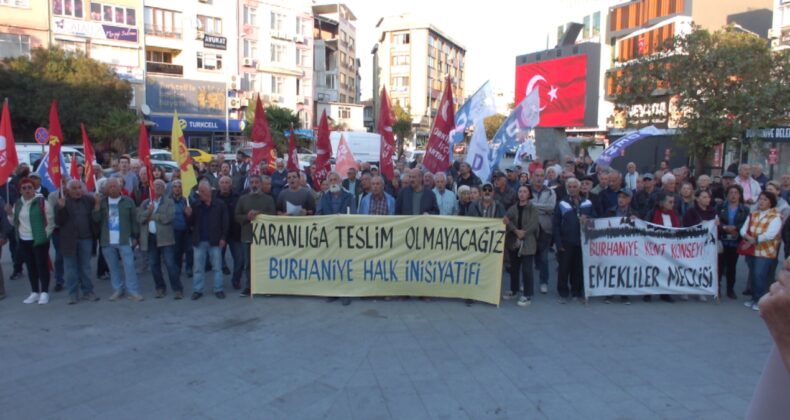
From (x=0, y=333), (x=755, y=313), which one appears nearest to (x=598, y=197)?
(x=755, y=313)

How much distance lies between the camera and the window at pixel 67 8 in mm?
40031

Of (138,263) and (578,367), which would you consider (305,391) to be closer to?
(578,367)

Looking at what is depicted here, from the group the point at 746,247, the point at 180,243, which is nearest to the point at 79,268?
the point at 180,243

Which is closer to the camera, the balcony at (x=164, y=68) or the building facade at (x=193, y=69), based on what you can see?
the building facade at (x=193, y=69)

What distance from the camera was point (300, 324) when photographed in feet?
22.8

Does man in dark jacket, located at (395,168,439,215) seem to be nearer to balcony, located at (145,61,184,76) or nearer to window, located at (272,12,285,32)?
balcony, located at (145,61,184,76)

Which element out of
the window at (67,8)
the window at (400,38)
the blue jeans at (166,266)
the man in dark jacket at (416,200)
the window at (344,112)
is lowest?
the blue jeans at (166,266)

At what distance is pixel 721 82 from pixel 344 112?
1893 inches


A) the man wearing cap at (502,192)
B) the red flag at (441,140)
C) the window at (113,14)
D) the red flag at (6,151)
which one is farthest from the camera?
the window at (113,14)

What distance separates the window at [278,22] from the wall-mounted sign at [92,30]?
1350 cm

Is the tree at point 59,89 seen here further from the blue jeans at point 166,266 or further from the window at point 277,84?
the blue jeans at point 166,266

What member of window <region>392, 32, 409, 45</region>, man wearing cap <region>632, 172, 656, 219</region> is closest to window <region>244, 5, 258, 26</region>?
window <region>392, 32, 409, 45</region>

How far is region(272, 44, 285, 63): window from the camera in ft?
177

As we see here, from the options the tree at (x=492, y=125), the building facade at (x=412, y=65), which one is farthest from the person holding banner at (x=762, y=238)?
the building facade at (x=412, y=65)
